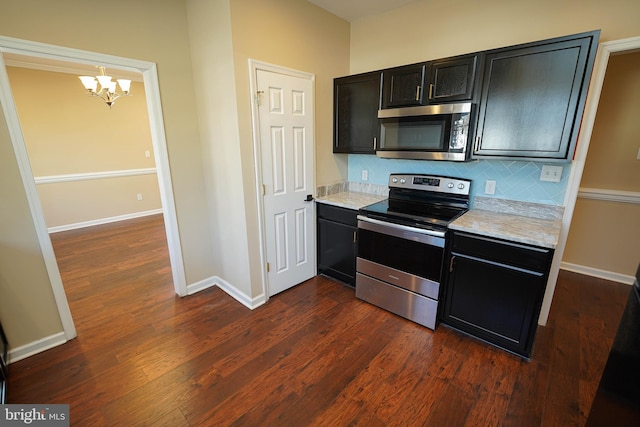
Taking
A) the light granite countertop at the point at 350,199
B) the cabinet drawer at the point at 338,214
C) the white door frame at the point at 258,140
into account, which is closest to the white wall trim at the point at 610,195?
the light granite countertop at the point at 350,199

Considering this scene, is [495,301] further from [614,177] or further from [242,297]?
[614,177]

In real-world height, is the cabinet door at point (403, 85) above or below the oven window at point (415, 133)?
above

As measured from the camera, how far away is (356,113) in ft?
9.13

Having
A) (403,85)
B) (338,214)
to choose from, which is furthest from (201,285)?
(403,85)

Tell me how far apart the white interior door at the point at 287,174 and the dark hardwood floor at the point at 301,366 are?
0.39 m

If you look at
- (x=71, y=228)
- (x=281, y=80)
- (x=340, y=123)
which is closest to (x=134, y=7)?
(x=281, y=80)

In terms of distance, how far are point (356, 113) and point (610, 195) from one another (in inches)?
113

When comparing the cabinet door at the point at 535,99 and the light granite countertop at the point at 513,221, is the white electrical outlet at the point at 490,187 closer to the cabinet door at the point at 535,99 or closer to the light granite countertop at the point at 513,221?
the light granite countertop at the point at 513,221

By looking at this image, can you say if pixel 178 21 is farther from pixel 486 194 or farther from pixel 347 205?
pixel 486 194

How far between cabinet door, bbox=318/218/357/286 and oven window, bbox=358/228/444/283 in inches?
8.1

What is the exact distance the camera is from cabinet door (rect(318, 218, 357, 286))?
2797 millimetres

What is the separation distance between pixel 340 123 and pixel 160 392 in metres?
2.72

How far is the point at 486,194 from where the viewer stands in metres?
2.43

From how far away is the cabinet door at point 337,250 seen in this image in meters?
2.80
